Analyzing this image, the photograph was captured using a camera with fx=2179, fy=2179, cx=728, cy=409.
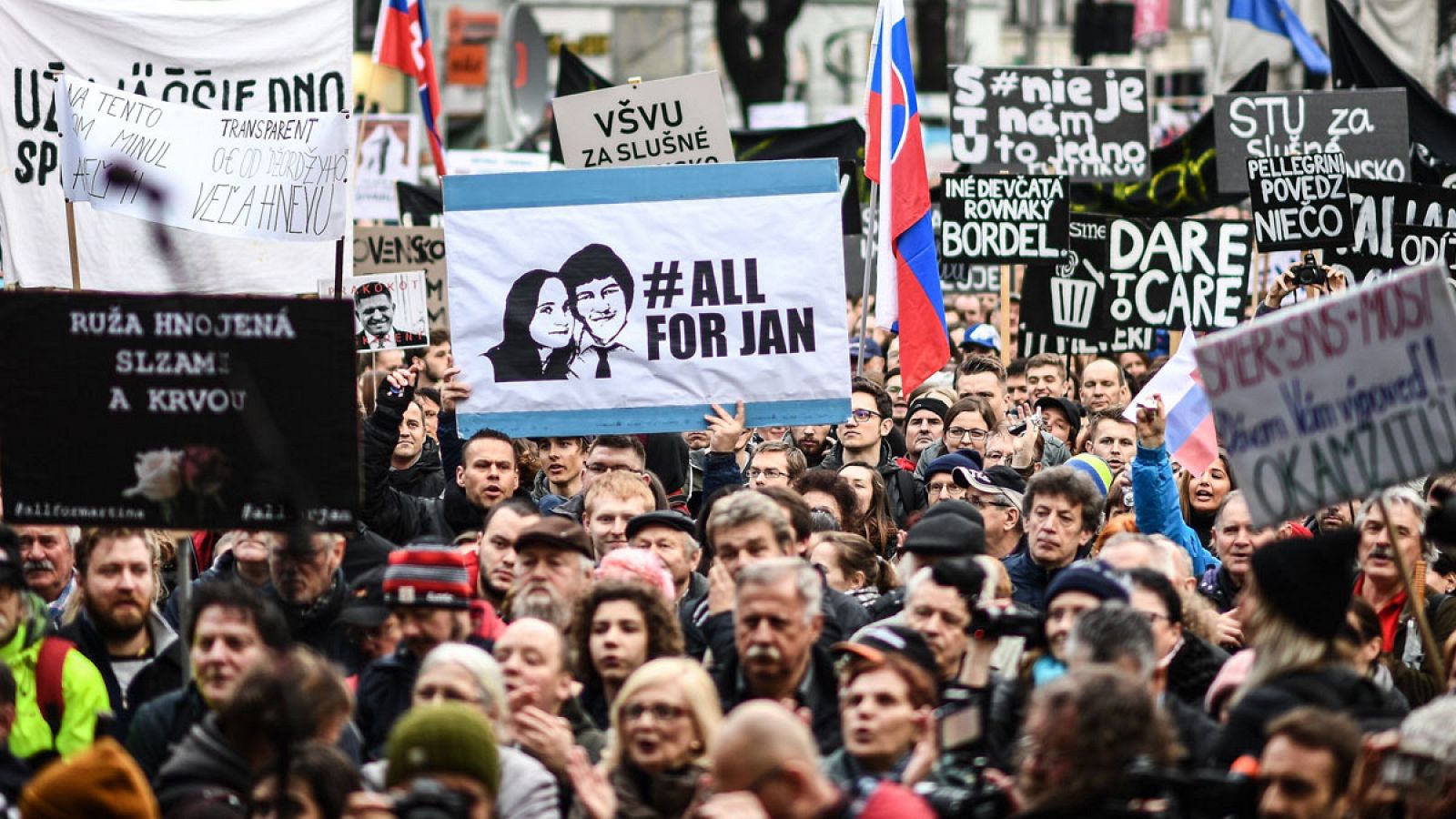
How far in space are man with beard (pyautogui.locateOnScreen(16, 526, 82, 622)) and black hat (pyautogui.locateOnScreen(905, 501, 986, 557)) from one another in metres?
2.81

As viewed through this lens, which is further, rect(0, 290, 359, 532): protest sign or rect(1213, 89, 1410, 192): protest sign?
rect(1213, 89, 1410, 192): protest sign

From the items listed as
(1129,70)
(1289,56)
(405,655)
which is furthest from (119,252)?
(1289,56)

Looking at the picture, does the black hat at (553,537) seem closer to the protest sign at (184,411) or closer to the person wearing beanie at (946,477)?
the protest sign at (184,411)

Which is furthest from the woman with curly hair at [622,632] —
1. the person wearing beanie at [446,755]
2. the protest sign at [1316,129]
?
the protest sign at [1316,129]

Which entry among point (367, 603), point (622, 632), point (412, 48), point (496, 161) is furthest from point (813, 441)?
point (496, 161)

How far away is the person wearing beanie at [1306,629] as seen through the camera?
5250mm

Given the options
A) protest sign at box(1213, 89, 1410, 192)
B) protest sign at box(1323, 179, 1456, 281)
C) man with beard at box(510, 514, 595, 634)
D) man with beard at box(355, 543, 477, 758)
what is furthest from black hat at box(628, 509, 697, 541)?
protest sign at box(1213, 89, 1410, 192)

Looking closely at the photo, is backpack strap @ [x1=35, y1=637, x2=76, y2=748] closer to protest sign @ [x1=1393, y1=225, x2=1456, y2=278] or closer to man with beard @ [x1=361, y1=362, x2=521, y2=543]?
man with beard @ [x1=361, y1=362, x2=521, y2=543]

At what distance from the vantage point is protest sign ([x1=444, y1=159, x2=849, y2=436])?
883 centimetres

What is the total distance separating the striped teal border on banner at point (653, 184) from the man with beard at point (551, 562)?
2.26 meters

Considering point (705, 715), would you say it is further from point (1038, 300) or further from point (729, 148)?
point (1038, 300)

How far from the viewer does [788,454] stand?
31.2ft

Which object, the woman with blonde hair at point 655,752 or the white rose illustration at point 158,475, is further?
the white rose illustration at point 158,475

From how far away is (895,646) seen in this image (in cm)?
574
